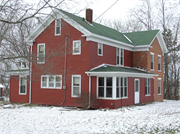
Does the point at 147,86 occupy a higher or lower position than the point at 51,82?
lower

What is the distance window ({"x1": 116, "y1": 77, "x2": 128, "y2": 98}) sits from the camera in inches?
773

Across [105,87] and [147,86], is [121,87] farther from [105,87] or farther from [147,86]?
[147,86]

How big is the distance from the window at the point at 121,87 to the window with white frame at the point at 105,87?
28.9 inches

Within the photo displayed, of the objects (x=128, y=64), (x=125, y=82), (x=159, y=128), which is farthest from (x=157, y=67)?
(x=159, y=128)

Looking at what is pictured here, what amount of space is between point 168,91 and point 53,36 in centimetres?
2323

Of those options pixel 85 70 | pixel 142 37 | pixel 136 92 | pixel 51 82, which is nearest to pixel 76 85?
pixel 85 70

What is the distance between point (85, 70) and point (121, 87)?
10.7 feet

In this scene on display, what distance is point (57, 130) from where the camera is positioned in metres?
10.5

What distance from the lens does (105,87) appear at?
19.2 m

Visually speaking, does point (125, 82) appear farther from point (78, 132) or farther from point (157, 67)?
point (78, 132)

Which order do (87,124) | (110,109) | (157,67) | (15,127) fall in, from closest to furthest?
(15,127)
(87,124)
(110,109)
(157,67)

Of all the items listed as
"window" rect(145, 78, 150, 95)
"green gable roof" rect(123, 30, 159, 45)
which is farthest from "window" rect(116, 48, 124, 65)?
"window" rect(145, 78, 150, 95)

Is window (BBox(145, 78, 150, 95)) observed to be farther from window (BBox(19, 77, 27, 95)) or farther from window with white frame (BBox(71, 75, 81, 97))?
window (BBox(19, 77, 27, 95))

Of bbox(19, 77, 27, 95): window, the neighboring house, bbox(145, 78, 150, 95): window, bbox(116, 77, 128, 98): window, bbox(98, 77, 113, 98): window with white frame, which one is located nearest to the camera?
bbox(98, 77, 113, 98): window with white frame
